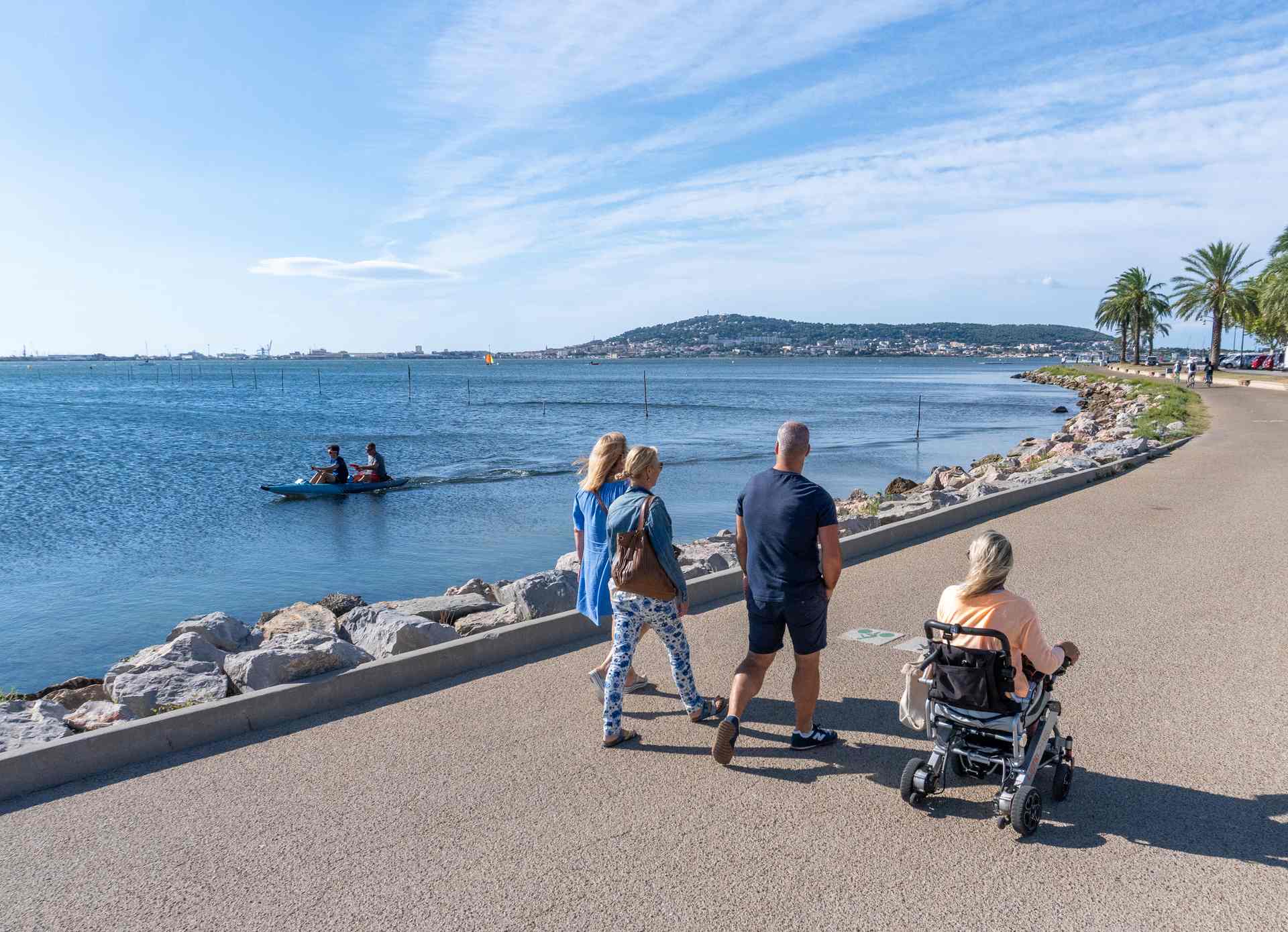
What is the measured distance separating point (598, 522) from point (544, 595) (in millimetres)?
2394

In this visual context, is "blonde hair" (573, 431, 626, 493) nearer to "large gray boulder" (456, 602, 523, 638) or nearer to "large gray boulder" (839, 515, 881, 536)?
"large gray boulder" (456, 602, 523, 638)

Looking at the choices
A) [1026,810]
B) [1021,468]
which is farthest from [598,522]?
[1021,468]

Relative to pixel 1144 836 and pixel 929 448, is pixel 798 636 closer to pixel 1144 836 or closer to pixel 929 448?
pixel 1144 836

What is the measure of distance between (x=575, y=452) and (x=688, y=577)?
31044 mm

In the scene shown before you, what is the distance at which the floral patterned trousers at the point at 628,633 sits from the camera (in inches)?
199

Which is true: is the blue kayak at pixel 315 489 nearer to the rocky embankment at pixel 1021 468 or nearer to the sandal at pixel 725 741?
the rocky embankment at pixel 1021 468

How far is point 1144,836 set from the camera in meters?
4.16

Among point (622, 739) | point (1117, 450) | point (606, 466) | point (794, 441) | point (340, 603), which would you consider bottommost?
point (340, 603)

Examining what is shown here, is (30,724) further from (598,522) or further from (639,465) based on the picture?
(639,465)

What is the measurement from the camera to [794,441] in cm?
471

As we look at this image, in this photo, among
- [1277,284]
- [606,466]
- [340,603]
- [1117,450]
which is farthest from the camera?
[1277,284]

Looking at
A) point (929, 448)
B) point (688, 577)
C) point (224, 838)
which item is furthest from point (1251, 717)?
point (929, 448)

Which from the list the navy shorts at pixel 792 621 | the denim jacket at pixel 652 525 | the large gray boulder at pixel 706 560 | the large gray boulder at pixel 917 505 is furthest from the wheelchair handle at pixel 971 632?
the large gray boulder at pixel 917 505

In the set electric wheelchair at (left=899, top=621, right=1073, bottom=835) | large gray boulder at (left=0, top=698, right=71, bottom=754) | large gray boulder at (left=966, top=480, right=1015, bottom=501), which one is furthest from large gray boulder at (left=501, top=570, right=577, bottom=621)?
large gray boulder at (left=966, top=480, right=1015, bottom=501)
